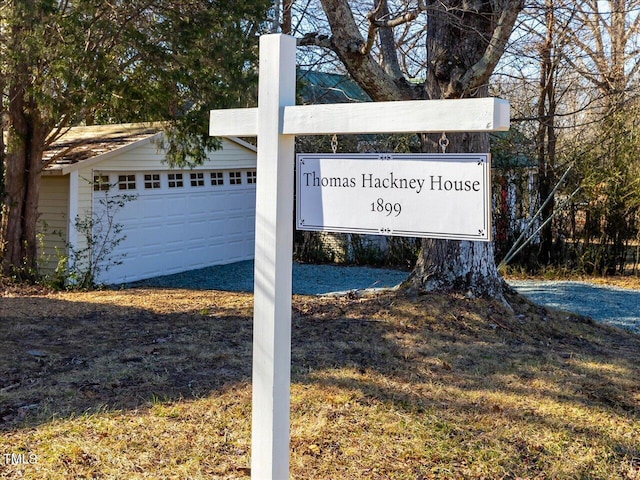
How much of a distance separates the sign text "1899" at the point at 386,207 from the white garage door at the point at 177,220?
387 inches

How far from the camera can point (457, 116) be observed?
289 centimetres

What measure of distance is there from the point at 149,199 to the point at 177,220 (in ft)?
3.01

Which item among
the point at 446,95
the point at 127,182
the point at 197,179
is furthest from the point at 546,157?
the point at 127,182

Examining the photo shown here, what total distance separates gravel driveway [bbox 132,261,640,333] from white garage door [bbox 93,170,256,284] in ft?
1.09

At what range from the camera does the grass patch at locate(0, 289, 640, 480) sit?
414 centimetres

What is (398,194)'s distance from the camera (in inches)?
121

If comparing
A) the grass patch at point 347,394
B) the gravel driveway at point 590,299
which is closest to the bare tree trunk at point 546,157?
the gravel driveway at point 590,299

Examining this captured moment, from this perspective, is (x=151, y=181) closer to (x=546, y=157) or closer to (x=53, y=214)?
(x=53, y=214)

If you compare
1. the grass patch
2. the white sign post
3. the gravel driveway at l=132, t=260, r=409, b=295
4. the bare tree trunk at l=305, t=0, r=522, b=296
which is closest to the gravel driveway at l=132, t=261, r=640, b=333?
the gravel driveway at l=132, t=260, r=409, b=295

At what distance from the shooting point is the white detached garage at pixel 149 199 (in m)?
12.8

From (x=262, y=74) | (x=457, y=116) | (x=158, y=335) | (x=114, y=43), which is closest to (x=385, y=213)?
(x=457, y=116)

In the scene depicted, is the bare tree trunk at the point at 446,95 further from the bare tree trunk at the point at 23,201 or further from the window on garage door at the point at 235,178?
the window on garage door at the point at 235,178

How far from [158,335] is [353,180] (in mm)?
4585

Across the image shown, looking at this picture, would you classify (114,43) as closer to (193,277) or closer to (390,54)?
(390,54)
